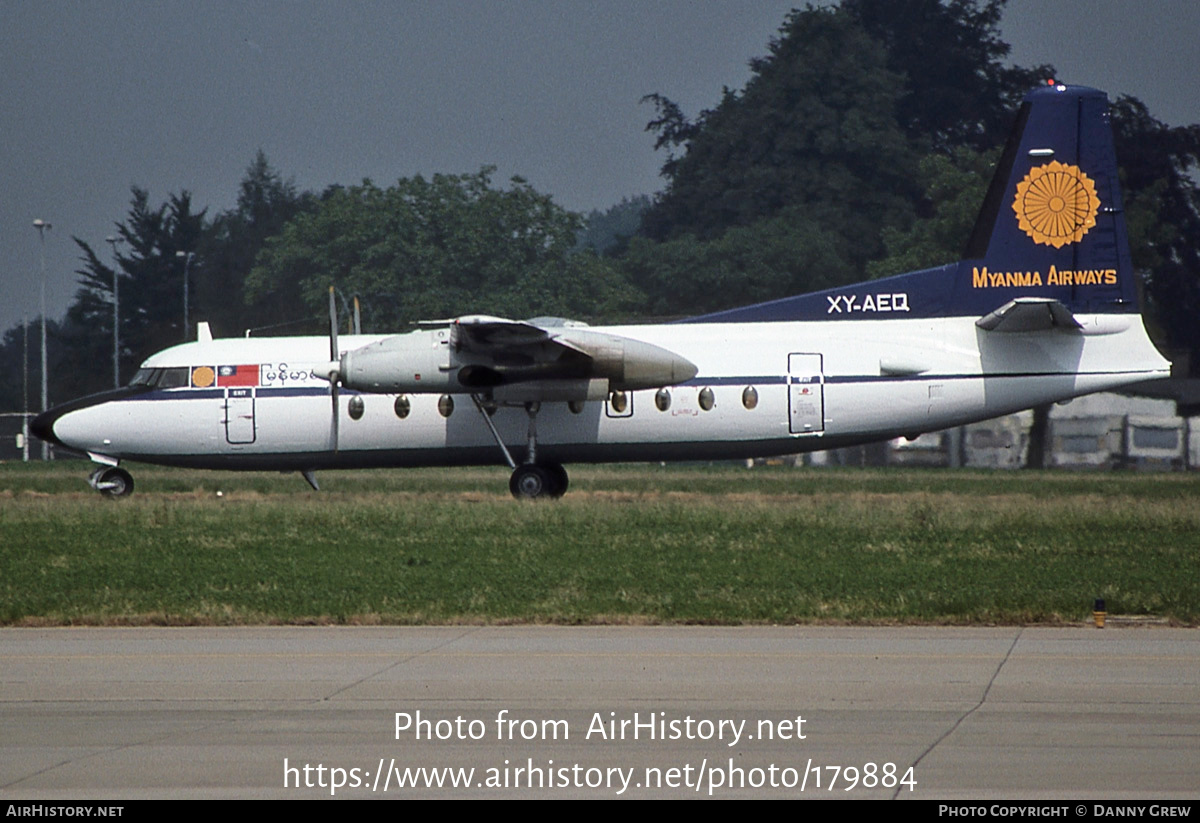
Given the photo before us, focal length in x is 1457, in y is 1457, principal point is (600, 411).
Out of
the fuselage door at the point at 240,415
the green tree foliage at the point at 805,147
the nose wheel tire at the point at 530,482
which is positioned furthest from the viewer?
the green tree foliage at the point at 805,147

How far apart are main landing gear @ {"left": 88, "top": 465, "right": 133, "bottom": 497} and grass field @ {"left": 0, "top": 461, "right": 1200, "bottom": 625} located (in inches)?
18.6

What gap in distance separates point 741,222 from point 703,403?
6441 centimetres

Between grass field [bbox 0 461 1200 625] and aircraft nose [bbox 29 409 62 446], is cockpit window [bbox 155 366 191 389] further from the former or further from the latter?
aircraft nose [bbox 29 409 62 446]

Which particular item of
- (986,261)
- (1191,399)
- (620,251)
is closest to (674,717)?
(986,261)

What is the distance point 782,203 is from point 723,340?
205 ft

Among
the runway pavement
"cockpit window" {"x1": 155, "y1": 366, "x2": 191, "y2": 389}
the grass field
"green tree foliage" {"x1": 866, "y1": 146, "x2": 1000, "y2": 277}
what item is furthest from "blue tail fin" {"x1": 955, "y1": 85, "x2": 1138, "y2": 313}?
"green tree foliage" {"x1": 866, "y1": 146, "x2": 1000, "y2": 277}

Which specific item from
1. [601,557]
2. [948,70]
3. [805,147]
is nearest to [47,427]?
[601,557]

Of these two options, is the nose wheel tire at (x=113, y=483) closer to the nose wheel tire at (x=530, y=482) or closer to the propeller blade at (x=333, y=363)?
the propeller blade at (x=333, y=363)

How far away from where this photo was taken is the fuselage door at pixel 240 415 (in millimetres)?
29531

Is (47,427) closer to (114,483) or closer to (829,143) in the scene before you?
(114,483)

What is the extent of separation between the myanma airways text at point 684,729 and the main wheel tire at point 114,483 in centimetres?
2405

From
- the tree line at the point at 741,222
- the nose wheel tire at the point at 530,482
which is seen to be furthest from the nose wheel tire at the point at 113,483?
the tree line at the point at 741,222

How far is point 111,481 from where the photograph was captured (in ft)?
104

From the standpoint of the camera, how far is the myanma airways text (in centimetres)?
945
